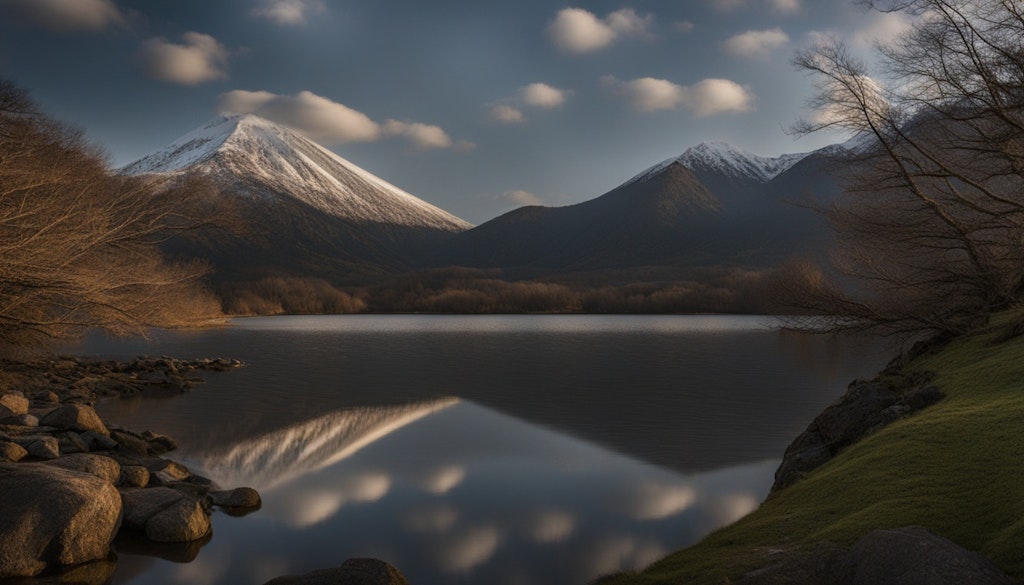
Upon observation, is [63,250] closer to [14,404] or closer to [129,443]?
[14,404]

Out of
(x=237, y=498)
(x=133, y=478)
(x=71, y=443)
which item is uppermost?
(x=71, y=443)

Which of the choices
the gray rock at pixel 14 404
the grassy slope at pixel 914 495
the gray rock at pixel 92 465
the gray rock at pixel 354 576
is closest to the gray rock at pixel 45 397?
the gray rock at pixel 14 404

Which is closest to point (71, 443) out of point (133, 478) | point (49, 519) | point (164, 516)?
point (133, 478)

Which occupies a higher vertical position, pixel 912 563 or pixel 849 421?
pixel 912 563

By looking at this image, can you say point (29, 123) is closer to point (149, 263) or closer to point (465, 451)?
point (149, 263)

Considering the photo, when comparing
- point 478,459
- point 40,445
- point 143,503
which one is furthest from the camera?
point 478,459

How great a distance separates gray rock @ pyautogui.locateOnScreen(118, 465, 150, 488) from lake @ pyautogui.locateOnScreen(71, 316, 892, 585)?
2.22 meters

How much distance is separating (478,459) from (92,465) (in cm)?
987

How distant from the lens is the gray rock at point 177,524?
1243 centimetres

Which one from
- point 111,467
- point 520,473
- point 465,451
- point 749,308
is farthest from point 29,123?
point 749,308

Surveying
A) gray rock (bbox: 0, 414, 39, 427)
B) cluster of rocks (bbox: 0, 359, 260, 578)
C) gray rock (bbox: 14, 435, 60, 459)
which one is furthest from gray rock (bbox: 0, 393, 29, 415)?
gray rock (bbox: 14, 435, 60, 459)

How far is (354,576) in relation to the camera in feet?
28.9

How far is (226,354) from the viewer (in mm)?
56406

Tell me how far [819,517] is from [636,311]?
16628 cm
